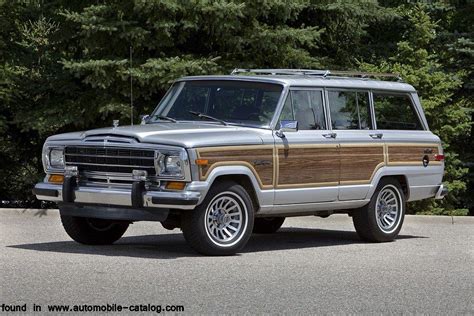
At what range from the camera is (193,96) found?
14.1 meters

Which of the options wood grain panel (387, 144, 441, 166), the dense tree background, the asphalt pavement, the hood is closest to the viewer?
the asphalt pavement

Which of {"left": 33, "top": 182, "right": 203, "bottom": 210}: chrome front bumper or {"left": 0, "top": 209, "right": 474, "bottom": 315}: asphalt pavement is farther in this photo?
{"left": 33, "top": 182, "right": 203, "bottom": 210}: chrome front bumper

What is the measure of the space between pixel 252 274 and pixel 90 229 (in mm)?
3085

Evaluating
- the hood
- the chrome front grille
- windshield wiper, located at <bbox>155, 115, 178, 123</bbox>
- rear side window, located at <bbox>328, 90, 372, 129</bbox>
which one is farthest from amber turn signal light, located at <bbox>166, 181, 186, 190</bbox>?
rear side window, located at <bbox>328, 90, 372, 129</bbox>

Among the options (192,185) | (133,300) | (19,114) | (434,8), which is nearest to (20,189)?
(19,114)

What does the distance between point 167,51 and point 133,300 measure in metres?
14.0

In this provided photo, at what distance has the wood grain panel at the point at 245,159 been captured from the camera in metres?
12.4

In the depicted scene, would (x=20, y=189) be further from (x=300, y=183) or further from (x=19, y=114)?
(x=300, y=183)

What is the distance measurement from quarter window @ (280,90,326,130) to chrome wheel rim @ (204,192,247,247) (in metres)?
1.38

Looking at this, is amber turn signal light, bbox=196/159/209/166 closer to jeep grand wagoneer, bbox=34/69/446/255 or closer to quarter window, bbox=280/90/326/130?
jeep grand wagoneer, bbox=34/69/446/255

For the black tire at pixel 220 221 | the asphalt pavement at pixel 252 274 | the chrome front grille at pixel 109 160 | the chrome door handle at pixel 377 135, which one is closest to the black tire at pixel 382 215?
the asphalt pavement at pixel 252 274

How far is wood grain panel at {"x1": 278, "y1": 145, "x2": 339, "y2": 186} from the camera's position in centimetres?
1341

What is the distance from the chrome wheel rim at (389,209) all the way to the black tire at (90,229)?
129 inches

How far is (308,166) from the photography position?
45.1 ft
